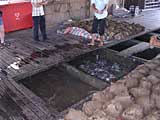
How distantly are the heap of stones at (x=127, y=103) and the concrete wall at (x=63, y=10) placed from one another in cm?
531

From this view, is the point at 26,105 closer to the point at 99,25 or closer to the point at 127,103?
the point at 127,103

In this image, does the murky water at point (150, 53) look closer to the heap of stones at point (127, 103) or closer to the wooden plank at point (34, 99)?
the heap of stones at point (127, 103)

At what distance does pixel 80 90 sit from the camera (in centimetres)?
481

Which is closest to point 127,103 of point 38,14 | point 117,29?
point 38,14

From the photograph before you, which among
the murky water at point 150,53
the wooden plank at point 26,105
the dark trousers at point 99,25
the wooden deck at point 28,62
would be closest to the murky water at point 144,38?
the wooden deck at point 28,62

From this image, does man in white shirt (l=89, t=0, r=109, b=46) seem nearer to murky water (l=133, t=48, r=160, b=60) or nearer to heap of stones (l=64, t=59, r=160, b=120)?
murky water (l=133, t=48, r=160, b=60)

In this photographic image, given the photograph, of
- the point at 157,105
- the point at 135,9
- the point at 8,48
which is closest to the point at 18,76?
the point at 8,48

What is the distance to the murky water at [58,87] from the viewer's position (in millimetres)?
4475

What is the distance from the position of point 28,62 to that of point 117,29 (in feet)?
11.1

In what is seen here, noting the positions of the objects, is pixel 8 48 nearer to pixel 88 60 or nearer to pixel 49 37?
pixel 49 37

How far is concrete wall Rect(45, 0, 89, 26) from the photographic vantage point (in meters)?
8.19

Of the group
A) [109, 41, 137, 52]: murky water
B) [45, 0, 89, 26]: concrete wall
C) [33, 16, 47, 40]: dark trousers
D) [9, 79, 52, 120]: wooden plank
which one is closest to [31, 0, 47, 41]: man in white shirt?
[33, 16, 47, 40]: dark trousers

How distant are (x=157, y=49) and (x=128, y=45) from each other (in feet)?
2.80

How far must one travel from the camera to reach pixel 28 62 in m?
5.43
